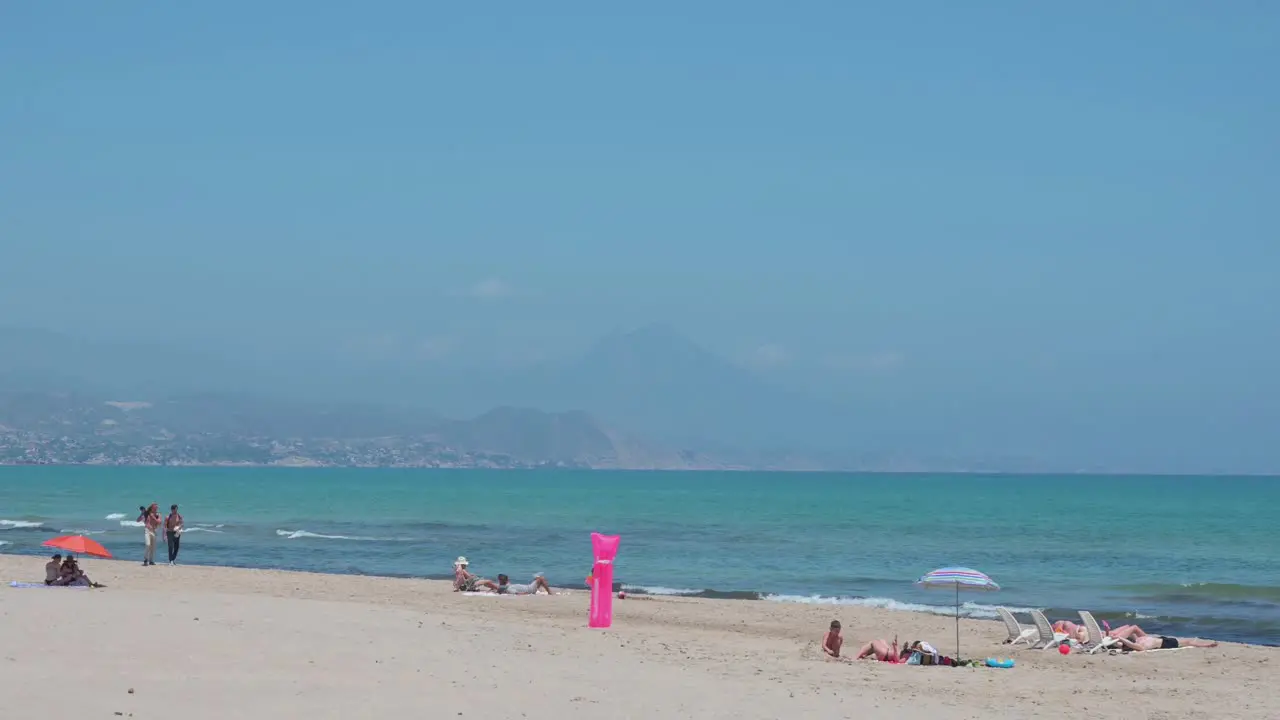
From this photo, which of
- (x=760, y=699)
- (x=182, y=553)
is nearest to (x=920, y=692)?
(x=760, y=699)

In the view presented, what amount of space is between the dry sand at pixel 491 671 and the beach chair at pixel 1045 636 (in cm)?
65

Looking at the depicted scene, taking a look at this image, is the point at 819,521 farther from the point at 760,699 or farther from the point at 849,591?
the point at 760,699

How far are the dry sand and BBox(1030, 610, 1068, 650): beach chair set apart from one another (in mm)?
647

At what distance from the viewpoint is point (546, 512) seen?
8581cm

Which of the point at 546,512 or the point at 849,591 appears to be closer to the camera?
the point at 849,591

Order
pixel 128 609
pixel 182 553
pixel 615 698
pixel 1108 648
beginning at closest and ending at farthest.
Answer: pixel 615 698 < pixel 128 609 < pixel 1108 648 < pixel 182 553

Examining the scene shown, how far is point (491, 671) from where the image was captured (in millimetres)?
15758

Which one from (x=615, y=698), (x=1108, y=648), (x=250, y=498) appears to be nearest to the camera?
(x=615, y=698)

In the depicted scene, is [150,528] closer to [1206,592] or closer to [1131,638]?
[1131,638]

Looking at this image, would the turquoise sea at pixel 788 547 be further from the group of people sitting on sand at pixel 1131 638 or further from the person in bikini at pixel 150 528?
the person in bikini at pixel 150 528

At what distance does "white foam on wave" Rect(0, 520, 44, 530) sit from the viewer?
54834 millimetres

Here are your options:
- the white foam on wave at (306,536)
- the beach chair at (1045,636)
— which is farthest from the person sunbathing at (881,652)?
the white foam on wave at (306,536)

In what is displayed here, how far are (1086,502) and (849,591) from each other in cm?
8886

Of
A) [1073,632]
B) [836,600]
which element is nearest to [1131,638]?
[1073,632]
